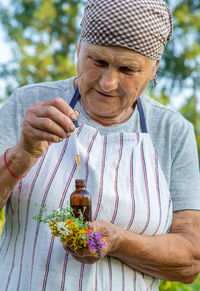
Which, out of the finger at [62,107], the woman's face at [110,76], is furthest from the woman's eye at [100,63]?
the finger at [62,107]

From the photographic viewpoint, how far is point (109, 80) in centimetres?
188

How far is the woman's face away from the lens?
188 centimetres

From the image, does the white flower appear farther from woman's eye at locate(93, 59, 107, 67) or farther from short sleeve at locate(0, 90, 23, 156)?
woman's eye at locate(93, 59, 107, 67)

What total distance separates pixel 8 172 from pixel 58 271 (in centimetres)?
45

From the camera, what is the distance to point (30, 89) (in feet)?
6.97

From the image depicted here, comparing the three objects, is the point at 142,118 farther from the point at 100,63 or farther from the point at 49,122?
the point at 49,122

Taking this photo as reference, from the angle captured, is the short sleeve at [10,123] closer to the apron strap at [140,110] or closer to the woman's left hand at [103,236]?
the apron strap at [140,110]

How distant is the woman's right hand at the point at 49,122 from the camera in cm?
159

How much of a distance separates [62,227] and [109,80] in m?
0.68

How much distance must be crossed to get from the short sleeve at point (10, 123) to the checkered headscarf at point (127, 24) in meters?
0.46

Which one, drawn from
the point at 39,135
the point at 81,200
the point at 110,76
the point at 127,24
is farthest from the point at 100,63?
the point at 81,200

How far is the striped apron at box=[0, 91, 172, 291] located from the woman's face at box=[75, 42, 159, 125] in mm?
141

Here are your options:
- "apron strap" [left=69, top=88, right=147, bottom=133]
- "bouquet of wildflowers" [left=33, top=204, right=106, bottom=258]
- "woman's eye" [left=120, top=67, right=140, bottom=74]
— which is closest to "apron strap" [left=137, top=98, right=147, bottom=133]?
"apron strap" [left=69, top=88, right=147, bottom=133]

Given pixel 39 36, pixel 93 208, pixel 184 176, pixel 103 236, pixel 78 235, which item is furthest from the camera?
pixel 39 36
